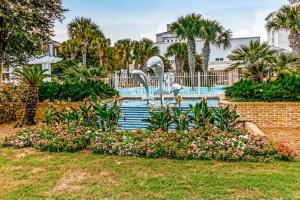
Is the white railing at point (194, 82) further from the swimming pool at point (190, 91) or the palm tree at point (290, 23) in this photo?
the palm tree at point (290, 23)

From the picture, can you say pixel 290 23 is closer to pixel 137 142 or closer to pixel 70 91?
pixel 70 91

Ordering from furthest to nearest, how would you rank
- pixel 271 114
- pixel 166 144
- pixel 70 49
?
pixel 70 49
pixel 271 114
pixel 166 144

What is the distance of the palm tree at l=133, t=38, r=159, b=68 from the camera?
138ft

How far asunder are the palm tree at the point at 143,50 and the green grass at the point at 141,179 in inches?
1400

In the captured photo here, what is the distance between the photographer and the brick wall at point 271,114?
1166cm

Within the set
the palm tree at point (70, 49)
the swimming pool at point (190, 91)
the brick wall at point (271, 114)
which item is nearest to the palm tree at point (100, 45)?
the palm tree at point (70, 49)

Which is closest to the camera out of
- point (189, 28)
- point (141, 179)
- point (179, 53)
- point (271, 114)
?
point (141, 179)

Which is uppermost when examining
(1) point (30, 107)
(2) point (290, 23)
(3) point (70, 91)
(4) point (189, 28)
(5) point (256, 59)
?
(4) point (189, 28)

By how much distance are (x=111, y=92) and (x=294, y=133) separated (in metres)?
9.95

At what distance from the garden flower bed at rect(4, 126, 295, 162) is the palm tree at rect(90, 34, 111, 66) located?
28.2 meters

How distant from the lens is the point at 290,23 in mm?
22859

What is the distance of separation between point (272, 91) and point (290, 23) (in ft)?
42.6

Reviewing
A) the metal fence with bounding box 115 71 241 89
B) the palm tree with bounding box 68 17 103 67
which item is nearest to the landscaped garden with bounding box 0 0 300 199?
the metal fence with bounding box 115 71 241 89

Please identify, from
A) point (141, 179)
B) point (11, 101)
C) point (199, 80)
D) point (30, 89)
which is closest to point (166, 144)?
point (141, 179)
